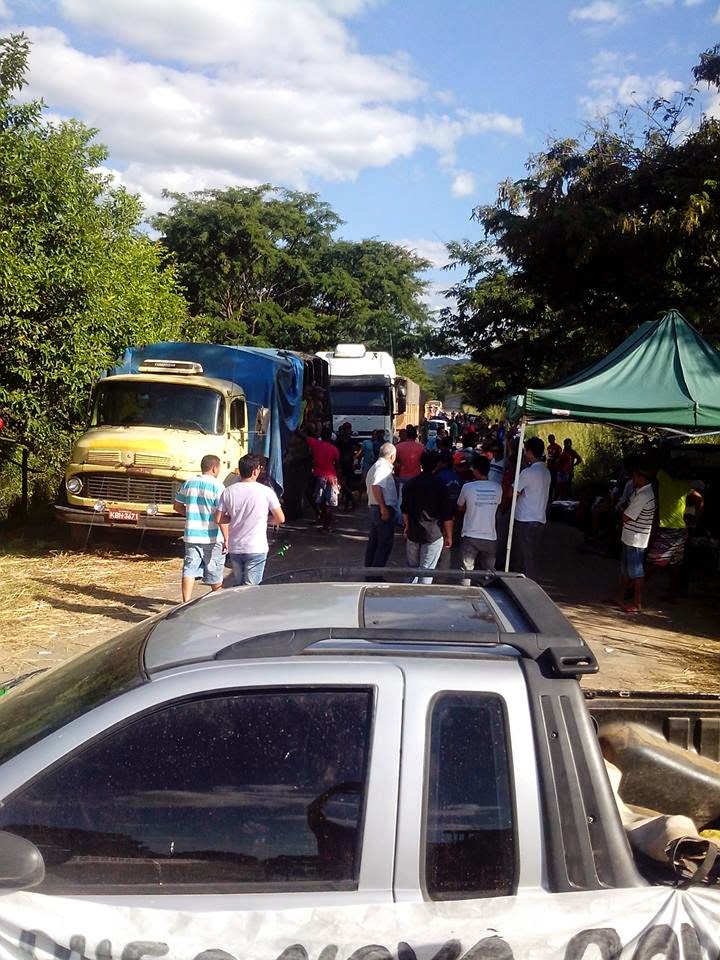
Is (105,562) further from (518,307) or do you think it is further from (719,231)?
(518,307)

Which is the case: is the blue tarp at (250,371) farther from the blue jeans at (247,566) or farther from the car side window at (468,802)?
the car side window at (468,802)

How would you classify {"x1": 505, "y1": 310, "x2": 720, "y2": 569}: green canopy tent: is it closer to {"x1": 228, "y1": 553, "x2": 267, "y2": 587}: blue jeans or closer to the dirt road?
the dirt road

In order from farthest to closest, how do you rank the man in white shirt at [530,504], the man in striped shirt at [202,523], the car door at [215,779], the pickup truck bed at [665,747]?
the man in white shirt at [530,504] < the man in striped shirt at [202,523] < the pickup truck bed at [665,747] < the car door at [215,779]

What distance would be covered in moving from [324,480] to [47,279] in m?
5.82

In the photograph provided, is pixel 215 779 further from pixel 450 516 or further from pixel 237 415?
pixel 237 415

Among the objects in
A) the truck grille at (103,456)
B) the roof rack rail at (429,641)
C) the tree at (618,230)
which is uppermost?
the tree at (618,230)

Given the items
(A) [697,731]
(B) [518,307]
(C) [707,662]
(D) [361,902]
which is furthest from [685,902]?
(B) [518,307]

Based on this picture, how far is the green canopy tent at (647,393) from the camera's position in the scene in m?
8.98

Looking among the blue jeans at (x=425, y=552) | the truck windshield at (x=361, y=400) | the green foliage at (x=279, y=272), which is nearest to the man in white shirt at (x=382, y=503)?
the blue jeans at (x=425, y=552)

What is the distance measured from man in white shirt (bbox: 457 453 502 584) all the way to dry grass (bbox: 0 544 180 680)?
3474mm

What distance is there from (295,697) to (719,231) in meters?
12.9

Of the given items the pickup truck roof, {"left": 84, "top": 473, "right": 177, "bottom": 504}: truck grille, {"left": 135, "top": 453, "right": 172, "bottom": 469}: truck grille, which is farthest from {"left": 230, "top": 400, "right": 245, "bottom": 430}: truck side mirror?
the pickup truck roof

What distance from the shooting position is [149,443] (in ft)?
41.5

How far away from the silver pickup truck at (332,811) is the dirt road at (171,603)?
561 cm
